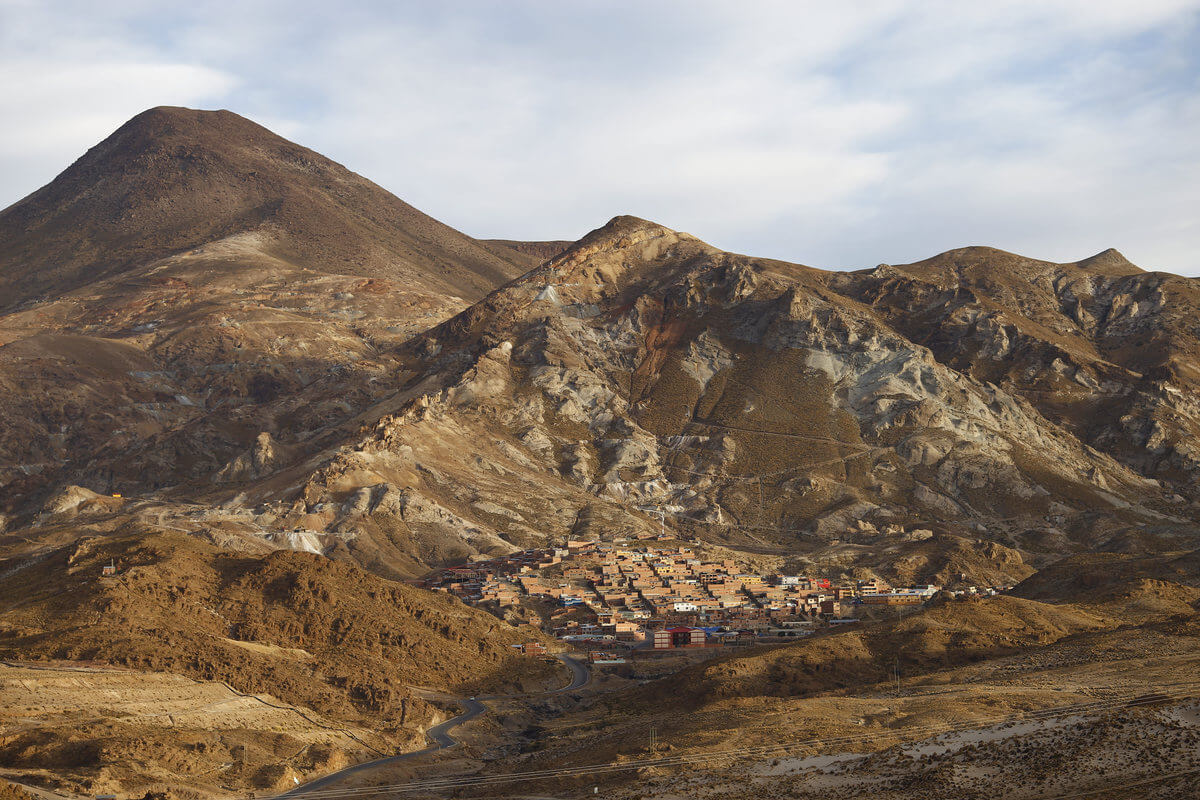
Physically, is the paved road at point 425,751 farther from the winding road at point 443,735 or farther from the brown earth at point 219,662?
the brown earth at point 219,662

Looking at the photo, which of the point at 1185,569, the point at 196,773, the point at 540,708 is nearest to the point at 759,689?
the point at 540,708

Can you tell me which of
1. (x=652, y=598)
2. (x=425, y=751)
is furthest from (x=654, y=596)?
Result: (x=425, y=751)

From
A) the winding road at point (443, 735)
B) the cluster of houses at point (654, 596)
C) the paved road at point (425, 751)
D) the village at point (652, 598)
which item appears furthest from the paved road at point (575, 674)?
the paved road at point (425, 751)

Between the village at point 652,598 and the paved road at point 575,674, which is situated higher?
the village at point 652,598

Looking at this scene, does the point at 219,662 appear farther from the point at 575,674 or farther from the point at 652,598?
the point at 652,598

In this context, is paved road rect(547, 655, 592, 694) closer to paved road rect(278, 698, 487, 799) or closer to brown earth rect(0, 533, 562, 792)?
brown earth rect(0, 533, 562, 792)

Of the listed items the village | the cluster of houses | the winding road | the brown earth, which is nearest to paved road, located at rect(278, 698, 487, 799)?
the winding road
